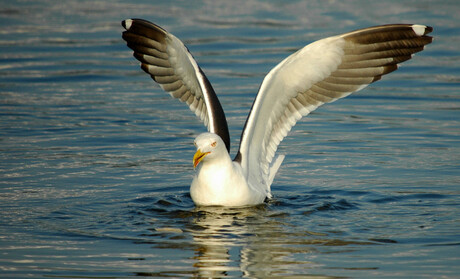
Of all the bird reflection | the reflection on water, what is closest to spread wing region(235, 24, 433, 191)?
the reflection on water

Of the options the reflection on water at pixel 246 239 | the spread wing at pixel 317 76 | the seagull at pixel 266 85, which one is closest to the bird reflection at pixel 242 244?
the reflection on water at pixel 246 239

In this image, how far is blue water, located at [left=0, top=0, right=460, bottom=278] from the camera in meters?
7.95

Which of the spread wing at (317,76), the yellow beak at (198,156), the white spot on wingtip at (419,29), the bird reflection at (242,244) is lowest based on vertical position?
the bird reflection at (242,244)

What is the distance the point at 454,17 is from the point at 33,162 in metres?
14.0

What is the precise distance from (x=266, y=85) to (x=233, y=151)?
10.5 ft

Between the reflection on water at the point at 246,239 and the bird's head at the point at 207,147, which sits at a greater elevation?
the bird's head at the point at 207,147

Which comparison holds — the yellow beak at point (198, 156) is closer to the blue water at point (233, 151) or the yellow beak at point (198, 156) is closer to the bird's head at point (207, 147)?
the bird's head at point (207, 147)

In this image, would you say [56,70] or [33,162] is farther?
[56,70]

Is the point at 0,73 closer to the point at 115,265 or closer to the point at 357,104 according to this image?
the point at 357,104

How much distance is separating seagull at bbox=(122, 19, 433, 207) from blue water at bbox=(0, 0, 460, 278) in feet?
1.04

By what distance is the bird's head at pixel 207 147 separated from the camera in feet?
31.3

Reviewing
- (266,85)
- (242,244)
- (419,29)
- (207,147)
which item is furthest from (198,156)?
(419,29)

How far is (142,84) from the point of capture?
17.3 meters

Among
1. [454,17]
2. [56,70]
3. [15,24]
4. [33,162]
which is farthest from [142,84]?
[454,17]
